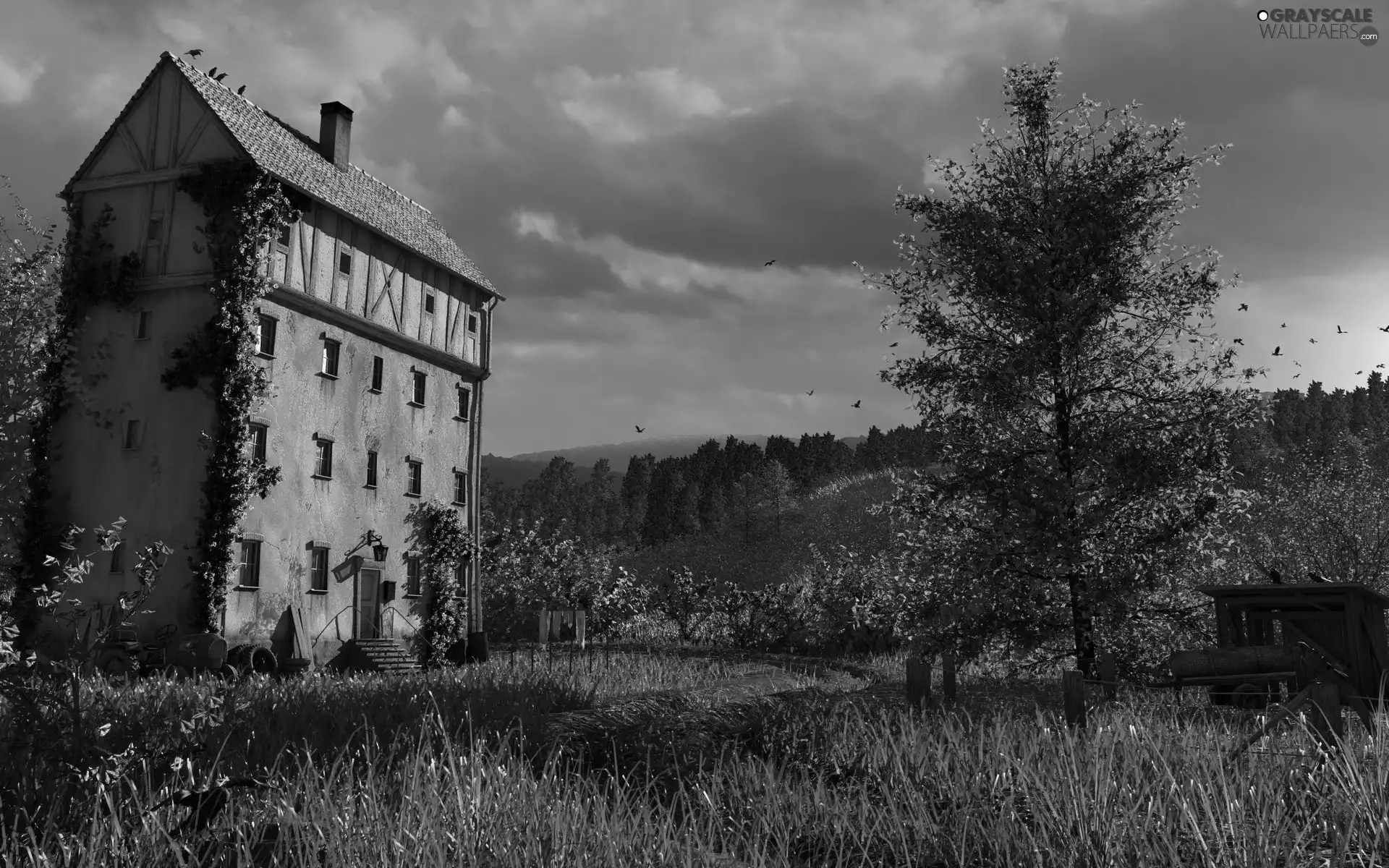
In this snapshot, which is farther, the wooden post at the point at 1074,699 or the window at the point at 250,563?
the window at the point at 250,563

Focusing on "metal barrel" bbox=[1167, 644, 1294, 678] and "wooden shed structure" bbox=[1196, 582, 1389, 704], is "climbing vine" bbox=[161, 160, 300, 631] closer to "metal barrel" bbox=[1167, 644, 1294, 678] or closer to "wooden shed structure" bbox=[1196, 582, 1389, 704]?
"wooden shed structure" bbox=[1196, 582, 1389, 704]

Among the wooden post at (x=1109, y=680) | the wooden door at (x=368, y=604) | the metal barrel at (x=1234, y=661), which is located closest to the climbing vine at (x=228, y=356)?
the wooden door at (x=368, y=604)

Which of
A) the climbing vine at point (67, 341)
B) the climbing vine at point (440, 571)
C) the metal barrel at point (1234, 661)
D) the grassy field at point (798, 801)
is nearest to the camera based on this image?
the grassy field at point (798, 801)

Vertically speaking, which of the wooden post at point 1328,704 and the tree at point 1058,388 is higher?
the tree at point 1058,388

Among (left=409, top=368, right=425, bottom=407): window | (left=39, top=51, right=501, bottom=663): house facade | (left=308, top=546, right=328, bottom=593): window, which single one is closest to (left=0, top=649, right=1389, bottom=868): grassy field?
(left=39, top=51, right=501, bottom=663): house facade

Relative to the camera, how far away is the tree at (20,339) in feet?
98.0

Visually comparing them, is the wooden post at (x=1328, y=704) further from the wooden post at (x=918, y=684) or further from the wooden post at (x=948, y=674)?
the wooden post at (x=948, y=674)

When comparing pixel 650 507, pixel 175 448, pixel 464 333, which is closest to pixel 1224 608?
pixel 175 448

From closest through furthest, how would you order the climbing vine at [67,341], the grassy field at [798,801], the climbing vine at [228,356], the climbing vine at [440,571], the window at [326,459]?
the grassy field at [798,801], the climbing vine at [228,356], the climbing vine at [67,341], the window at [326,459], the climbing vine at [440,571]

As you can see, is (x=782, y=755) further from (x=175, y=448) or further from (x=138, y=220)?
(x=138, y=220)

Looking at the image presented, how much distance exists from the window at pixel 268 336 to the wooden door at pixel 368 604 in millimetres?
6240

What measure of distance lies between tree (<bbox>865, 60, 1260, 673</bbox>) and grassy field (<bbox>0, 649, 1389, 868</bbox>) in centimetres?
685

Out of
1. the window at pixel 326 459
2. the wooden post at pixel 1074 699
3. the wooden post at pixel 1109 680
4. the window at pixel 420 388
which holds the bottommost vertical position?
the wooden post at pixel 1109 680

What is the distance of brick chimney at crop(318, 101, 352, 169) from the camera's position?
101 ft
